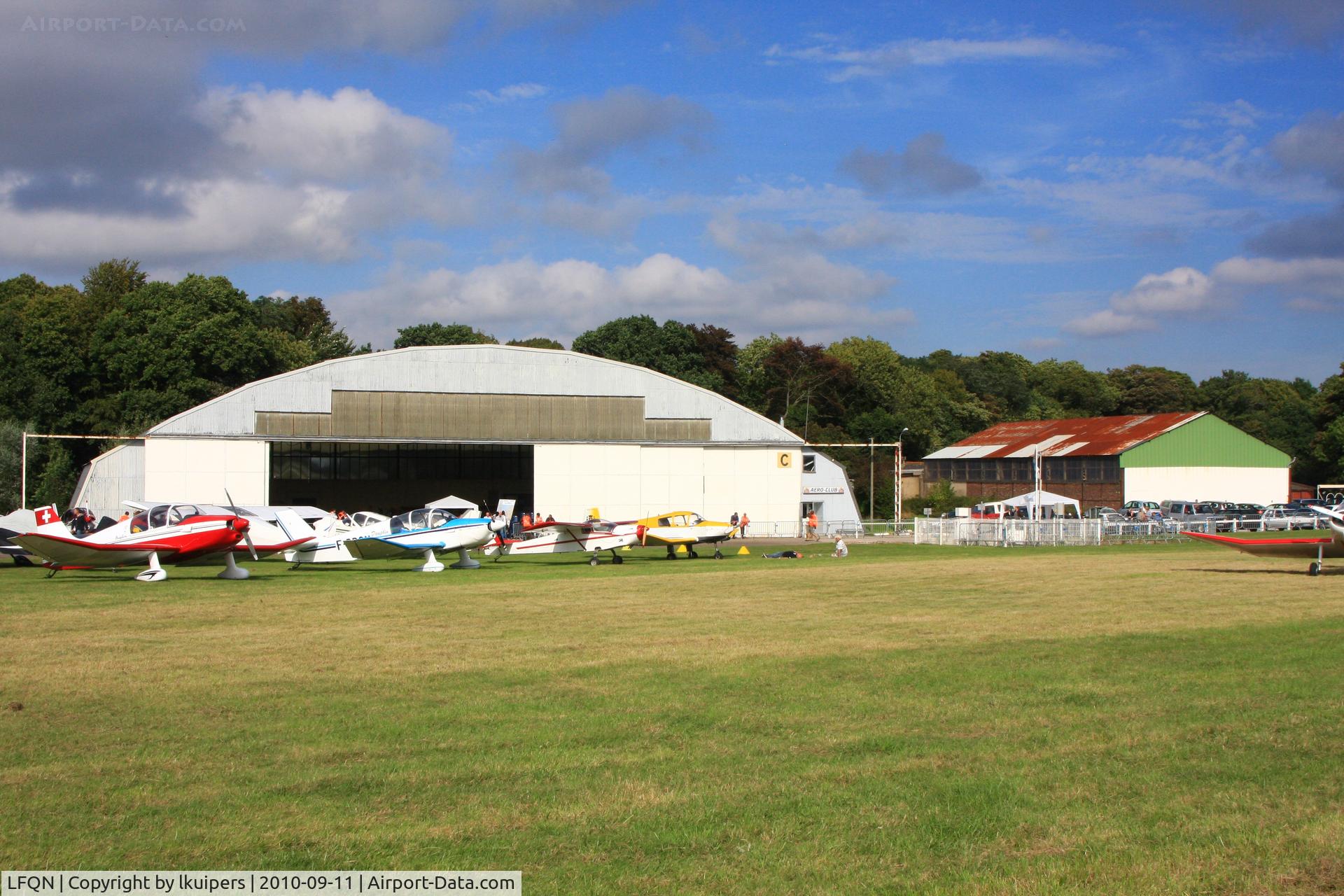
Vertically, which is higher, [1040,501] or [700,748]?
[1040,501]

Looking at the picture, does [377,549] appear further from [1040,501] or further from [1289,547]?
[1040,501]

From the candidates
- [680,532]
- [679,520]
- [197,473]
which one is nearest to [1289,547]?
[680,532]

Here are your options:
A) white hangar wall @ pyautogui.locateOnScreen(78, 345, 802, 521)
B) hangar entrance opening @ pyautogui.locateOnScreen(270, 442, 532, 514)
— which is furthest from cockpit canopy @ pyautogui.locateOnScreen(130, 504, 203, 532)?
hangar entrance opening @ pyautogui.locateOnScreen(270, 442, 532, 514)

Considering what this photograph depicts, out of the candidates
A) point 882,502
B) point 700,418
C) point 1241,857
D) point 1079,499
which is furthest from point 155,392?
point 1241,857

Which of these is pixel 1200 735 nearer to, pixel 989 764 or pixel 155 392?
pixel 989 764

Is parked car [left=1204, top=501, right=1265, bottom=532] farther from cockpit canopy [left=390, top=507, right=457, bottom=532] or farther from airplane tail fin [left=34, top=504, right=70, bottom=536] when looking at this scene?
airplane tail fin [left=34, top=504, right=70, bottom=536]

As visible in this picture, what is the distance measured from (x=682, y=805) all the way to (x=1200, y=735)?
4.29 metres

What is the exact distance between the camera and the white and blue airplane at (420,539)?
99.6 ft

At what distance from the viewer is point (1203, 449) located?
232ft

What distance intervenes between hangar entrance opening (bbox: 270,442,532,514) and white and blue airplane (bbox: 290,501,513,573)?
94.2ft

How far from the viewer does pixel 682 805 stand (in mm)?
6633

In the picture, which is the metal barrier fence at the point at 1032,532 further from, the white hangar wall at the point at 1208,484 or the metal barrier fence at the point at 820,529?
the white hangar wall at the point at 1208,484

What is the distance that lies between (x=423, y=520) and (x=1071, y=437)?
56882 mm

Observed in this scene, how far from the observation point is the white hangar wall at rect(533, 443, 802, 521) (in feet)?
160
